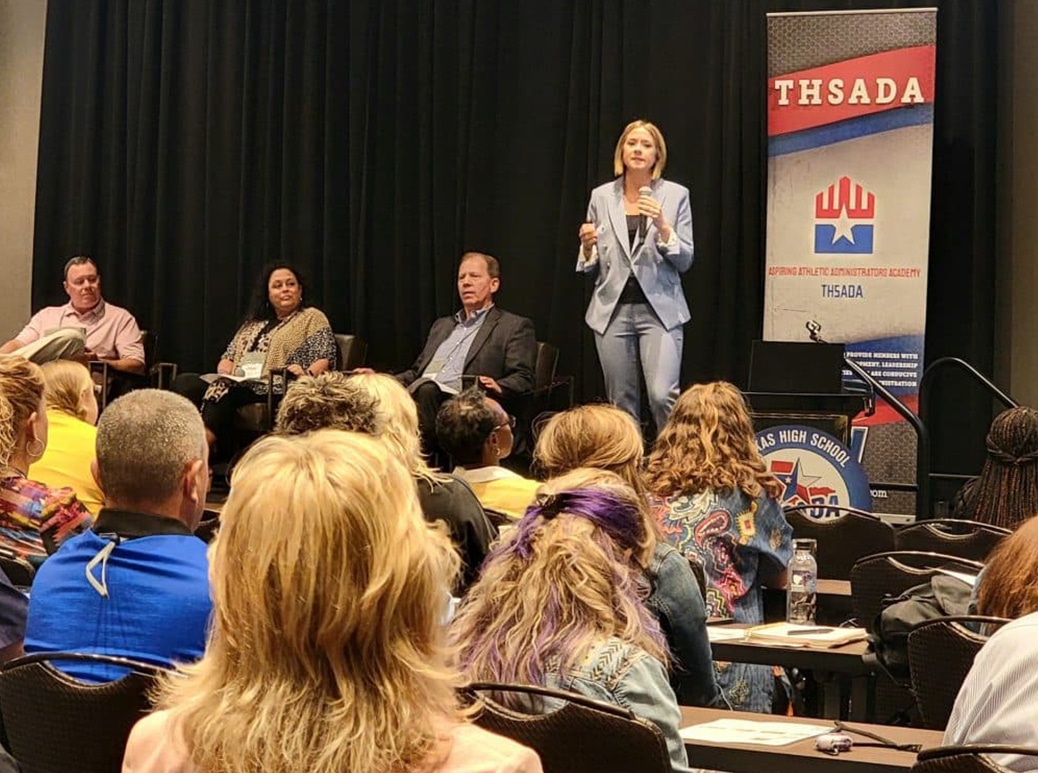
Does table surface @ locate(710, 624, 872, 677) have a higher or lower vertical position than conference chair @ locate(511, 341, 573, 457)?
lower

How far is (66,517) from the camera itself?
10.0 ft

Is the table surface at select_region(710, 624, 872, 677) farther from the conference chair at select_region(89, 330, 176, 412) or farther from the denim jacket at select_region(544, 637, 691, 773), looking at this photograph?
the conference chair at select_region(89, 330, 176, 412)

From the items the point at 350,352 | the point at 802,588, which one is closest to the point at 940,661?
the point at 802,588

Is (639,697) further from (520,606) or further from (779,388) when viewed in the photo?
(779,388)

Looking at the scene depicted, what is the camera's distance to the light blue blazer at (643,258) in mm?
6699

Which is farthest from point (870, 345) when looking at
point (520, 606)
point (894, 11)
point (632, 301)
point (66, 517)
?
point (520, 606)

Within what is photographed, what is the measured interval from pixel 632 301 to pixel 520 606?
4.89m

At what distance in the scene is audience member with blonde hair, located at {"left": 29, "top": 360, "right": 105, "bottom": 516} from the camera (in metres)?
3.81

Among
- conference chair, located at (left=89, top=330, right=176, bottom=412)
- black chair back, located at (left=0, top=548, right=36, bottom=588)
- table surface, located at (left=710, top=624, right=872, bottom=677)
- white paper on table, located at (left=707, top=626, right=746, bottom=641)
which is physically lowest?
table surface, located at (left=710, top=624, right=872, bottom=677)

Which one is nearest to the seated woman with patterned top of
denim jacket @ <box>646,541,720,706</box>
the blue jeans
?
the blue jeans

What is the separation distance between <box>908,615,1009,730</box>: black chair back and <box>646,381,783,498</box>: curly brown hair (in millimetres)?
1051

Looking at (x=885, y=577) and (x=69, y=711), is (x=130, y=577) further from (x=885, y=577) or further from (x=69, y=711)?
(x=885, y=577)

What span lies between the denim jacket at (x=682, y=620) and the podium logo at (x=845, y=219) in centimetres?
445

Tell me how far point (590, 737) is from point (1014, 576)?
28.7 inches
